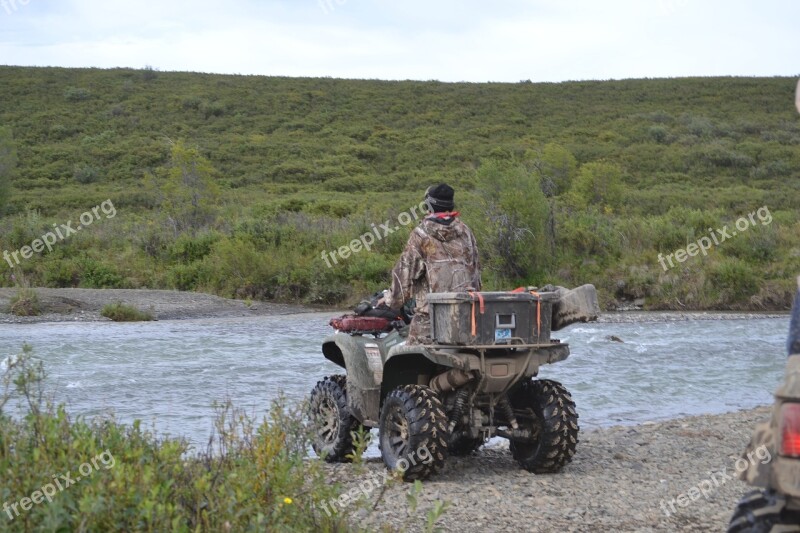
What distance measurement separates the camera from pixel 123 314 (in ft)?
78.2

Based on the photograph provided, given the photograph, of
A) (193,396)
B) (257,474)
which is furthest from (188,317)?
(257,474)

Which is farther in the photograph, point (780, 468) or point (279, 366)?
point (279, 366)

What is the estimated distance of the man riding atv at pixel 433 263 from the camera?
299 inches

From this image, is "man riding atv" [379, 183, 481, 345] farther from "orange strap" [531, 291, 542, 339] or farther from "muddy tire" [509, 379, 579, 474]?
"muddy tire" [509, 379, 579, 474]

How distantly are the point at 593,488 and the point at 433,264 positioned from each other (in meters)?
1.92

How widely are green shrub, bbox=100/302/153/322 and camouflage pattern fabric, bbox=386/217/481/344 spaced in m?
17.1

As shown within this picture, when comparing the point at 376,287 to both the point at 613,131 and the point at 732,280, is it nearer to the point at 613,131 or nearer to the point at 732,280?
the point at 732,280

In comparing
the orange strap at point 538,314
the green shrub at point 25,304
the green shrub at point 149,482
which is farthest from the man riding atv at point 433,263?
the green shrub at point 25,304

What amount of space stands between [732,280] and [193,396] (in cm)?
1862

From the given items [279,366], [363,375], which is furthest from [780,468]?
[279,366]

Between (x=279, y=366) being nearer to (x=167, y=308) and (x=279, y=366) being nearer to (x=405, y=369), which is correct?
(x=405, y=369)

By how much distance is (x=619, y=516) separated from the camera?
662cm

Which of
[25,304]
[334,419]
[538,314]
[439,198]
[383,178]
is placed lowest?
[25,304]

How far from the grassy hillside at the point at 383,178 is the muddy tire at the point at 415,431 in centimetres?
1962
